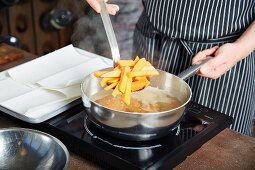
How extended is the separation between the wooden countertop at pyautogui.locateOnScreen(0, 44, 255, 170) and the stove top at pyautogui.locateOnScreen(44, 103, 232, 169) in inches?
0.9

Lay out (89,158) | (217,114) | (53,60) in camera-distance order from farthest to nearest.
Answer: (53,60), (217,114), (89,158)

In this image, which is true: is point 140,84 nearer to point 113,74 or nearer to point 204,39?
point 113,74

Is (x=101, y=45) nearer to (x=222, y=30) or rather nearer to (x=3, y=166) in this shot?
(x=222, y=30)

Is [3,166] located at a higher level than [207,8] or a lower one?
lower

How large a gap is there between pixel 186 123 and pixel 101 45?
1099 mm

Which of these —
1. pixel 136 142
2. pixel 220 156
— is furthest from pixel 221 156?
pixel 136 142

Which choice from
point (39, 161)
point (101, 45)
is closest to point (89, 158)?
point (39, 161)

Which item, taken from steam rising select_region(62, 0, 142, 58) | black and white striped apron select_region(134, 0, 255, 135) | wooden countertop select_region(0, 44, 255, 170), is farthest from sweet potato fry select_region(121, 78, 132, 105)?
steam rising select_region(62, 0, 142, 58)

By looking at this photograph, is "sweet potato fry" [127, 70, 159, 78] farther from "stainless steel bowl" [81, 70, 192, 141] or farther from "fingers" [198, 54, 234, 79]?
"fingers" [198, 54, 234, 79]

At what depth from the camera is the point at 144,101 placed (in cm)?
113

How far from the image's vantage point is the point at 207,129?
1108 millimetres

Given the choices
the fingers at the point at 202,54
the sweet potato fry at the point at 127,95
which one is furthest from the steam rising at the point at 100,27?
the sweet potato fry at the point at 127,95

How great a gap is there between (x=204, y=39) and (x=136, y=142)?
2.00 ft

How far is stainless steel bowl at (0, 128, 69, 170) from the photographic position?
0.93 metres
